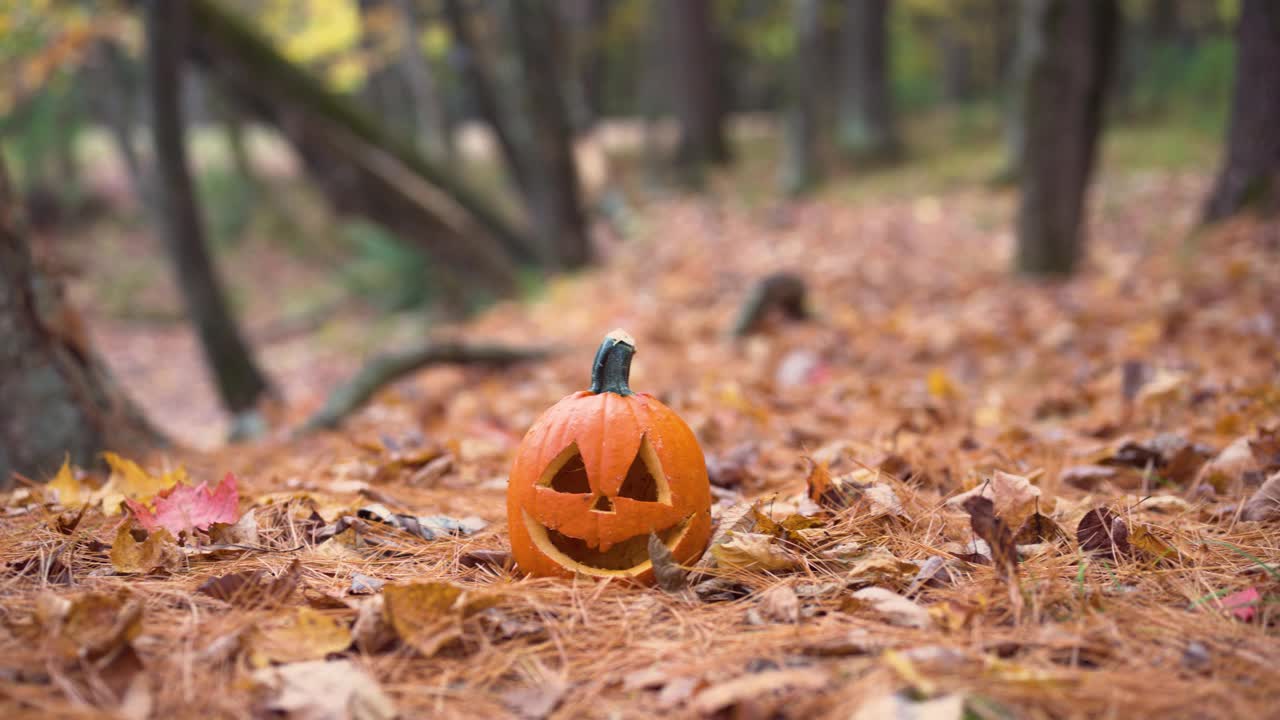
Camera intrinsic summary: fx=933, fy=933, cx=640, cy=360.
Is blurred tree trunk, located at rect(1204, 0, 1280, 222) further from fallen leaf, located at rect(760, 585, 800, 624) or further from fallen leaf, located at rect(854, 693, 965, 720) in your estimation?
fallen leaf, located at rect(854, 693, 965, 720)

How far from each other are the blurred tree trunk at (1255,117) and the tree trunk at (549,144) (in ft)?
16.7

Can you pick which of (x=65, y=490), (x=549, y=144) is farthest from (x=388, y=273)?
(x=65, y=490)

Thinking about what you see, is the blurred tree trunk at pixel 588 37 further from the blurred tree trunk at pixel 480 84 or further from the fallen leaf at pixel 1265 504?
the fallen leaf at pixel 1265 504

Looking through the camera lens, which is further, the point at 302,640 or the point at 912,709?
the point at 302,640

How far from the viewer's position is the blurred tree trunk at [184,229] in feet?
15.4

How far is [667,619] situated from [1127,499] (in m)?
1.09

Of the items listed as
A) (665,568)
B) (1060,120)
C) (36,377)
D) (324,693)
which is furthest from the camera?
(1060,120)

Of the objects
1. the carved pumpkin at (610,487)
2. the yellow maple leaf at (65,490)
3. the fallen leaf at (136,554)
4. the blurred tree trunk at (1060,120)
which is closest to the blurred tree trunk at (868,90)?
the blurred tree trunk at (1060,120)

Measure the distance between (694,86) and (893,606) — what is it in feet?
43.3

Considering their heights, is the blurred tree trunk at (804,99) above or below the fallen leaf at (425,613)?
above

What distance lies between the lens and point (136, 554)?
5.52ft

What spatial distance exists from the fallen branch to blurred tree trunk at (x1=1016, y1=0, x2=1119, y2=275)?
313 cm

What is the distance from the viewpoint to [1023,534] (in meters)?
1.81

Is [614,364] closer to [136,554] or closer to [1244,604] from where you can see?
[136,554]
